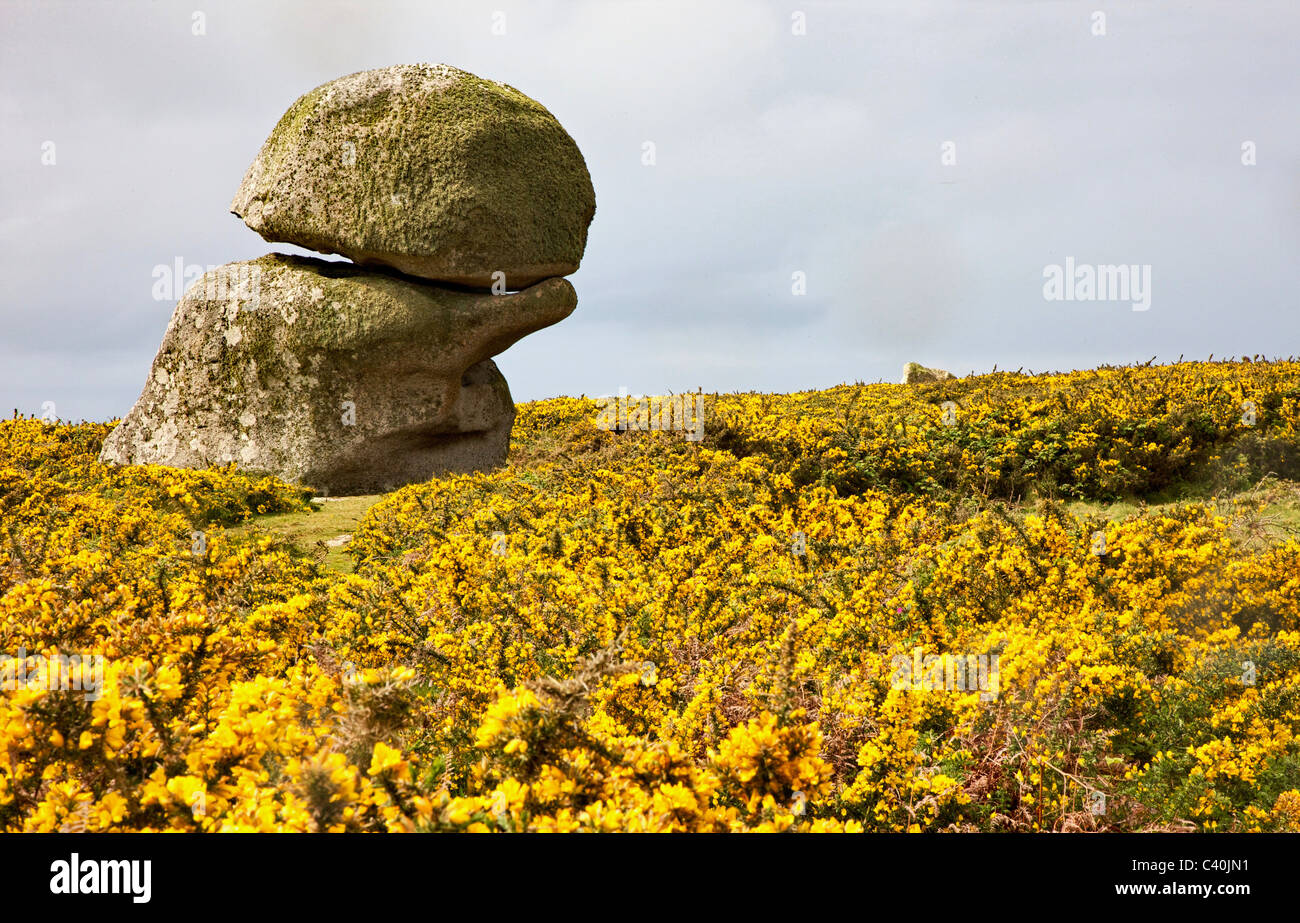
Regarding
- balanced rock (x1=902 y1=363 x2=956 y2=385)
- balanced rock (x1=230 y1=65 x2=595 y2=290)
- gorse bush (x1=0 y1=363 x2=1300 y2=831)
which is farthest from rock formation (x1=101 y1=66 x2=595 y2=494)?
balanced rock (x1=902 y1=363 x2=956 y2=385)

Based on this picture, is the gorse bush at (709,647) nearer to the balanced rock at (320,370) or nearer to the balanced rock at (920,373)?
the balanced rock at (320,370)

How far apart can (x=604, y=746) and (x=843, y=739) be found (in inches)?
74.1

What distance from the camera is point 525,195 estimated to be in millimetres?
12641

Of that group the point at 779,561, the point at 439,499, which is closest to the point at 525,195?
the point at 439,499

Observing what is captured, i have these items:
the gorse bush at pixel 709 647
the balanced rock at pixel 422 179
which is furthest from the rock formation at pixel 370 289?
the gorse bush at pixel 709 647

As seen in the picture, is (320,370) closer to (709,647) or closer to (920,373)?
(709,647)

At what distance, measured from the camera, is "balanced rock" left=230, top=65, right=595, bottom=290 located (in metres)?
12.2

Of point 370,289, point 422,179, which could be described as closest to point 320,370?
point 370,289

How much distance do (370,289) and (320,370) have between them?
1383mm

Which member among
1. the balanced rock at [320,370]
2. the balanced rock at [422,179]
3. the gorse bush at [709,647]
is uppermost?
the balanced rock at [422,179]

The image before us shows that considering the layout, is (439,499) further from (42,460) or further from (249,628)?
(42,460)

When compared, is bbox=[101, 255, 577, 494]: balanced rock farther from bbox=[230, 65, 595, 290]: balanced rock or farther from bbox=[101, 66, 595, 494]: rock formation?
bbox=[230, 65, 595, 290]: balanced rock

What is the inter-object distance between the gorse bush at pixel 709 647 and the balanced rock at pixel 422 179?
14.0ft

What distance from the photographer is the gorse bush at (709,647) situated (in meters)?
2.51
